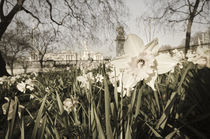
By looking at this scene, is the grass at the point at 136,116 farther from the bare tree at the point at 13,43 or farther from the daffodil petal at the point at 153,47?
the bare tree at the point at 13,43

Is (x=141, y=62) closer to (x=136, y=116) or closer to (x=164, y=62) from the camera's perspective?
(x=164, y=62)

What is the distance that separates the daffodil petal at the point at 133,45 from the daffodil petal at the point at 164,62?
0.32 ft

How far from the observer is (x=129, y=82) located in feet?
2.06

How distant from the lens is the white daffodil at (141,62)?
579 mm

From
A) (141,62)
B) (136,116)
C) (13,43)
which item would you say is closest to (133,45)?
(141,62)

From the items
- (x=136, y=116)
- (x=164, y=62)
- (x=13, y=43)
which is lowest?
(x=136, y=116)

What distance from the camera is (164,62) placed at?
1.89 ft

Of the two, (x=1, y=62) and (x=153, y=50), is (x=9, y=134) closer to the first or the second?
(x=153, y=50)

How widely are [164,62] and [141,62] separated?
11 cm

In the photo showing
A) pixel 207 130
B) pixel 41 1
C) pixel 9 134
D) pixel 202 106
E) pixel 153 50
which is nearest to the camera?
pixel 9 134

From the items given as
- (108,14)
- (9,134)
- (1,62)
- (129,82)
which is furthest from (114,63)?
(1,62)

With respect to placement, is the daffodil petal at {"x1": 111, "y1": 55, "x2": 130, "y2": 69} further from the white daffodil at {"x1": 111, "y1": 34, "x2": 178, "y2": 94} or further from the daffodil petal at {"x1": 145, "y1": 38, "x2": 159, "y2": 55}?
the daffodil petal at {"x1": 145, "y1": 38, "x2": 159, "y2": 55}

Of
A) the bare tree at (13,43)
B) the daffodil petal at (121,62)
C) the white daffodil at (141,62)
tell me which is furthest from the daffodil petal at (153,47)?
the bare tree at (13,43)

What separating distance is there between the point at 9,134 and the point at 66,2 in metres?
10.9
